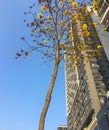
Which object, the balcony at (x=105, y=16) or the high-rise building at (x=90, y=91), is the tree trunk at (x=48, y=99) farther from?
the high-rise building at (x=90, y=91)

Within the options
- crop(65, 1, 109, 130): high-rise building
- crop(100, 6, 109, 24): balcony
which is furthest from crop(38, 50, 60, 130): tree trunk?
A: crop(65, 1, 109, 130): high-rise building

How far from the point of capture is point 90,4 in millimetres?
11648

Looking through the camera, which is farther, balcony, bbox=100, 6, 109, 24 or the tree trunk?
balcony, bbox=100, 6, 109, 24

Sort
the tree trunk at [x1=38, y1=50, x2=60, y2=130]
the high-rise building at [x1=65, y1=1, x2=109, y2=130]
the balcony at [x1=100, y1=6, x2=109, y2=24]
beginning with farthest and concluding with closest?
the high-rise building at [x1=65, y1=1, x2=109, y2=130] → the balcony at [x1=100, y1=6, x2=109, y2=24] → the tree trunk at [x1=38, y1=50, x2=60, y2=130]

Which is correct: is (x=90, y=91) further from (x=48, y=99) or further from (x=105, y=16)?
(x=48, y=99)

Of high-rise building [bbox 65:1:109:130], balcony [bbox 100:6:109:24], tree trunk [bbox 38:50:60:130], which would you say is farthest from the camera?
high-rise building [bbox 65:1:109:130]

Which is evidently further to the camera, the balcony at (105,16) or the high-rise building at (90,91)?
the high-rise building at (90,91)

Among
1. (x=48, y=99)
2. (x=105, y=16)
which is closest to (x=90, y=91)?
(x=105, y=16)

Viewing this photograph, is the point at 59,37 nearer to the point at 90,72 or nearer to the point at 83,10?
the point at 83,10

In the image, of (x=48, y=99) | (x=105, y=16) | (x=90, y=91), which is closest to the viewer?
(x=48, y=99)

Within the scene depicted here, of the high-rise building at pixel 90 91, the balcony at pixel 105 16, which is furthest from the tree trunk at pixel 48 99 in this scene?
the high-rise building at pixel 90 91

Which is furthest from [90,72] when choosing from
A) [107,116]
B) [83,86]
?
[107,116]

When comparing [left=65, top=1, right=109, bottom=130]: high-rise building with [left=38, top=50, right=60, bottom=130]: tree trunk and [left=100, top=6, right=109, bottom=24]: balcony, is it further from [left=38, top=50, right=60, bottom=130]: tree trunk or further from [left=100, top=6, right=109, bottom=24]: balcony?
[left=38, top=50, right=60, bottom=130]: tree trunk

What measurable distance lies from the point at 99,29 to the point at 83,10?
9843cm
